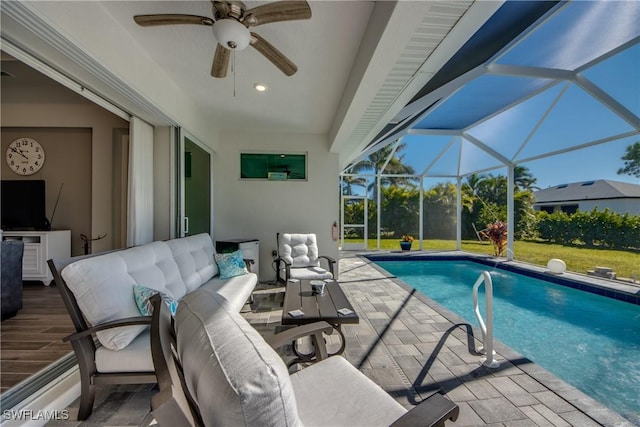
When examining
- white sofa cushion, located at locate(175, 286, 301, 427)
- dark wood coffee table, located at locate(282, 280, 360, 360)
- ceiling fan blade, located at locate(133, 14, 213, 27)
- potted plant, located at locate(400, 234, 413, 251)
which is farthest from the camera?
potted plant, located at locate(400, 234, 413, 251)

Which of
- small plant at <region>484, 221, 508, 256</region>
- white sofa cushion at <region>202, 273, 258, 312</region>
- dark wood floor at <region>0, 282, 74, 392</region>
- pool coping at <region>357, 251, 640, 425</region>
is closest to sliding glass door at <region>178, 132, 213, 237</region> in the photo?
white sofa cushion at <region>202, 273, 258, 312</region>

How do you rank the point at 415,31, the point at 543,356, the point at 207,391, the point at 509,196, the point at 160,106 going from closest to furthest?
the point at 207,391
the point at 415,31
the point at 543,356
the point at 160,106
the point at 509,196

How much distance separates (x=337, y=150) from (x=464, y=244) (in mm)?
6658

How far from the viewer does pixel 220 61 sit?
7.02ft

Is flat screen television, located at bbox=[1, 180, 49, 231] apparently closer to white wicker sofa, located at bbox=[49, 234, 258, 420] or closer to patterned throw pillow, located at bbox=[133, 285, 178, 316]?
white wicker sofa, located at bbox=[49, 234, 258, 420]

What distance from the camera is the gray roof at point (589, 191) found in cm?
498

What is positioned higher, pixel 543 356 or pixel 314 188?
pixel 314 188

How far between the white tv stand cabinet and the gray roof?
9956 millimetres

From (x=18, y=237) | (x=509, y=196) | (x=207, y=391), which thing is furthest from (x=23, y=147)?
(x=509, y=196)

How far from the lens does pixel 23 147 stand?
4.14 meters

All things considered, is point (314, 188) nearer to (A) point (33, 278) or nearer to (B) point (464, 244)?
(A) point (33, 278)

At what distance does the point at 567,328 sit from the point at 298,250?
3909 mm

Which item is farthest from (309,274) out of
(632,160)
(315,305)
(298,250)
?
(632,160)

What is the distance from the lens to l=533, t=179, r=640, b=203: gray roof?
4.98 meters
